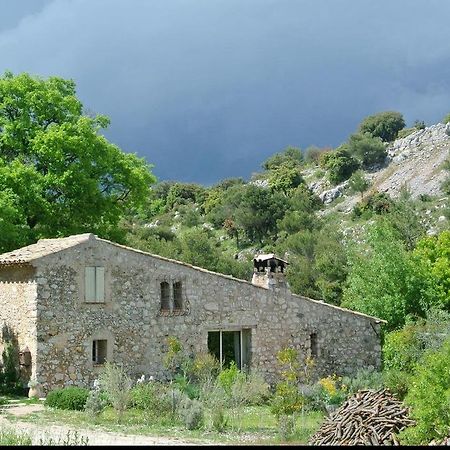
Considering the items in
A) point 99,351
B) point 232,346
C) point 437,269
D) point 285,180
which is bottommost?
point 99,351

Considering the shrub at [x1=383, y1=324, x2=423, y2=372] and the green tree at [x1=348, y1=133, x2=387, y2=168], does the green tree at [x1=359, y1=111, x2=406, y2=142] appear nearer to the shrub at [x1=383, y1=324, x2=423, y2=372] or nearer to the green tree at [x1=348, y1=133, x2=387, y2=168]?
the green tree at [x1=348, y1=133, x2=387, y2=168]

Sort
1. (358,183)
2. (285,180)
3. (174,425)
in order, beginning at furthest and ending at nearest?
(285,180) < (358,183) < (174,425)

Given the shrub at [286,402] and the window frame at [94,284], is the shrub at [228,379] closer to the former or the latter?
the shrub at [286,402]

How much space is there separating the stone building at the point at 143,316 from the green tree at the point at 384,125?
65.4 metres

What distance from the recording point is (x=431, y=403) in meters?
13.9

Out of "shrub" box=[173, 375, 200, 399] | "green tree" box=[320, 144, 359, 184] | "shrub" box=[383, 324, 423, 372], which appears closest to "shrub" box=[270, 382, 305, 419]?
"shrub" box=[173, 375, 200, 399]

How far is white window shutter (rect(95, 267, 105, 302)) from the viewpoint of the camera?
22.7 metres

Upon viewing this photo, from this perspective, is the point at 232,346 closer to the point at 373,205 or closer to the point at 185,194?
the point at 373,205

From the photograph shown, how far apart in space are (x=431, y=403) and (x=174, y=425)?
6.26 meters

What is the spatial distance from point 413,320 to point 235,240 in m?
34.4

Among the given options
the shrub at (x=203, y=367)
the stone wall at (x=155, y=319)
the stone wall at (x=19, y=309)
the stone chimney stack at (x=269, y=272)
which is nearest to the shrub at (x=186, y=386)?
the shrub at (x=203, y=367)

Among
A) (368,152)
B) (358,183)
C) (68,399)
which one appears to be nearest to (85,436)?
(68,399)

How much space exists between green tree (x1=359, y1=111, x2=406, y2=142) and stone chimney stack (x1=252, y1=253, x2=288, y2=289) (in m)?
65.7

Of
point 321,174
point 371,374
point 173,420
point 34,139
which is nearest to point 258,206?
point 321,174
